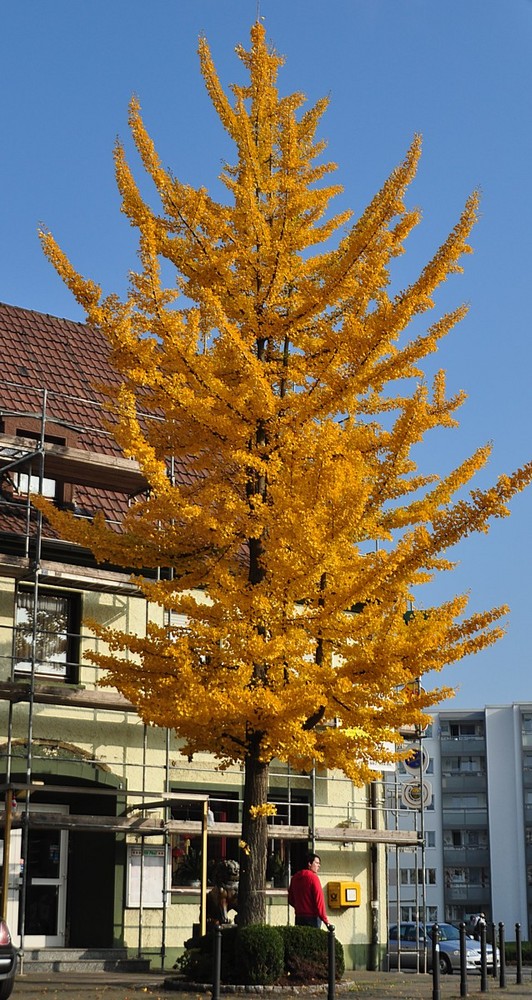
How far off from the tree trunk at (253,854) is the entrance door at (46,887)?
21.5ft

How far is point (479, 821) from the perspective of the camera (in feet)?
311

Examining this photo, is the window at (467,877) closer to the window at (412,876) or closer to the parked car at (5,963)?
the window at (412,876)

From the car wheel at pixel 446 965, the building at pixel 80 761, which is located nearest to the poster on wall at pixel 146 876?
the building at pixel 80 761

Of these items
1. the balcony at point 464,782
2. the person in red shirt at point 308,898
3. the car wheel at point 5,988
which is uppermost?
the balcony at point 464,782

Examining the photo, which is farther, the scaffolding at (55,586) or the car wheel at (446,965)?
the car wheel at (446,965)

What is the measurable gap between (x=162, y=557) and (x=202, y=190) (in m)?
5.05

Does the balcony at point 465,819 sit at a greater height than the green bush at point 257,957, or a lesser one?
greater

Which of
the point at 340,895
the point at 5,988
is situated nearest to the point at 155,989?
the point at 5,988

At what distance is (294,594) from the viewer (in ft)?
53.8

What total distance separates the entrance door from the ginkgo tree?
21.4 ft

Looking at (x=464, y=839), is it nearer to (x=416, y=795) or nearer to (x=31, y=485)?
(x=416, y=795)

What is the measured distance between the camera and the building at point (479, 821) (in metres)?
92.3

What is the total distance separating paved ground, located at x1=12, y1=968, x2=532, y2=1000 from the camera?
16.3 meters

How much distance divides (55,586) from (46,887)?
516cm
